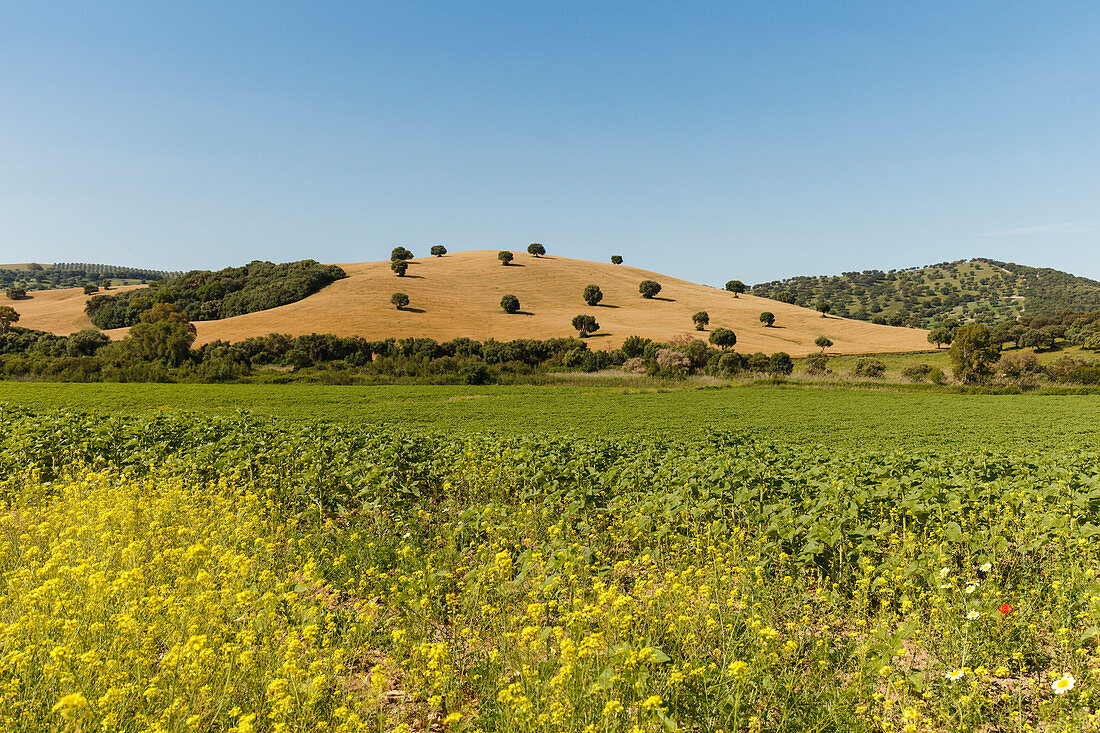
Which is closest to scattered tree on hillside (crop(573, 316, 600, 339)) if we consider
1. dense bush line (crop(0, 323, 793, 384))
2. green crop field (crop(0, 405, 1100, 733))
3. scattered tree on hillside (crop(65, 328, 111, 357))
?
dense bush line (crop(0, 323, 793, 384))

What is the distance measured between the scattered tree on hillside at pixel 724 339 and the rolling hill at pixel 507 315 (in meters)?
1.73

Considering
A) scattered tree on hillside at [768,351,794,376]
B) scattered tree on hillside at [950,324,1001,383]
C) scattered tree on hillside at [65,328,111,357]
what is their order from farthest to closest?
scattered tree on hillside at [65,328,111,357]
scattered tree on hillside at [768,351,794,376]
scattered tree on hillside at [950,324,1001,383]

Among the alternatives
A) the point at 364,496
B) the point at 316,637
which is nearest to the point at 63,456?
the point at 364,496

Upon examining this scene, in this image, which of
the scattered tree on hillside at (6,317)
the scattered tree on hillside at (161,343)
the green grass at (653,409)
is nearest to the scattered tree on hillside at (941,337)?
the green grass at (653,409)

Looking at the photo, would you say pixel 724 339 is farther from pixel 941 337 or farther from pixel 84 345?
pixel 84 345

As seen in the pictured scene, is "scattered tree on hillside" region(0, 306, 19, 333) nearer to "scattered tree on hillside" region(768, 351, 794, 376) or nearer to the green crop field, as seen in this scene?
the green crop field

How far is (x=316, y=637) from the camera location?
5.72 meters

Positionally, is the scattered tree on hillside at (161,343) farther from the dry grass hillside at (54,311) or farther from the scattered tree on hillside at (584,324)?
the scattered tree on hillside at (584,324)

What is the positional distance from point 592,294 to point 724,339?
37613mm

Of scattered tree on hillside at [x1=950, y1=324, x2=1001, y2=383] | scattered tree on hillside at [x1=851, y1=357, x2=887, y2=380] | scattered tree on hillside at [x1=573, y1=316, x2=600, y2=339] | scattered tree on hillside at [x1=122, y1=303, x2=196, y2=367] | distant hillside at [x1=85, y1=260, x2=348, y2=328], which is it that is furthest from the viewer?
distant hillside at [x1=85, y1=260, x2=348, y2=328]

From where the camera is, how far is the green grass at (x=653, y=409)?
27.4m

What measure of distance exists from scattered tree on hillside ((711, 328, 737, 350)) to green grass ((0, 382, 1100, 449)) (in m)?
31.2

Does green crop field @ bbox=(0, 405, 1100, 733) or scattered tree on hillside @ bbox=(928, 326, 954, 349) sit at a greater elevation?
scattered tree on hillside @ bbox=(928, 326, 954, 349)

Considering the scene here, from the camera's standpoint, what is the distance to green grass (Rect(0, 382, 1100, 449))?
27359 mm
